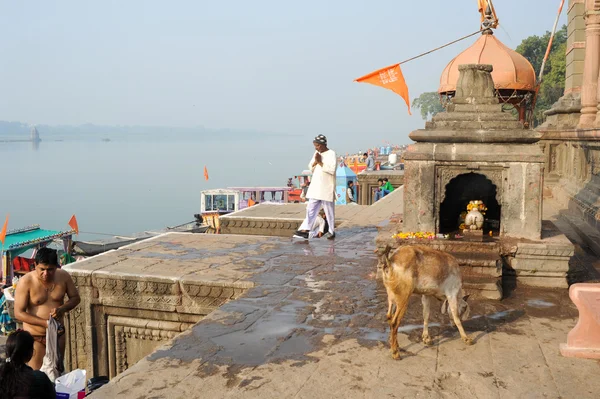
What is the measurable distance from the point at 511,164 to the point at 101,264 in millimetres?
5204

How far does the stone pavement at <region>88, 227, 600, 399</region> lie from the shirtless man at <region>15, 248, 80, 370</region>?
1.16m

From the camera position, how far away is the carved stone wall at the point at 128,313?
6828 millimetres

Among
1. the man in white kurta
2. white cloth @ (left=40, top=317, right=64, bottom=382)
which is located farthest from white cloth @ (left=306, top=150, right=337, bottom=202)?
white cloth @ (left=40, top=317, right=64, bottom=382)

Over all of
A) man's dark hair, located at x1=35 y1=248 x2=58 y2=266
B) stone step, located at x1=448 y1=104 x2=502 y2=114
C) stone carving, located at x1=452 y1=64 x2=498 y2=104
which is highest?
stone carving, located at x1=452 y1=64 x2=498 y2=104

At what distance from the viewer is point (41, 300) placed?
5.20 meters

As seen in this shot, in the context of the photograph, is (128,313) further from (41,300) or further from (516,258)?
(516,258)

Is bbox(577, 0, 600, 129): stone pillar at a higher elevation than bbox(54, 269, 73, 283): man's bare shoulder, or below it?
higher

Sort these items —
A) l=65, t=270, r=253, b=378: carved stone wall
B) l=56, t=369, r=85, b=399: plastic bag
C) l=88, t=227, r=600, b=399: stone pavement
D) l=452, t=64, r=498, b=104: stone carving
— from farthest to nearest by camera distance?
l=452, t=64, r=498, b=104: stone carving → l=65, t=270, r=253, b=378: carved stone wall → l=56, t=369, r=85, b=399: plastic bag → l=88, t=227, r=600, b=399: stone pavement

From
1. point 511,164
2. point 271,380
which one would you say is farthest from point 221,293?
point 511,164

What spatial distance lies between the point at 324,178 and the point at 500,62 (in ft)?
24.2

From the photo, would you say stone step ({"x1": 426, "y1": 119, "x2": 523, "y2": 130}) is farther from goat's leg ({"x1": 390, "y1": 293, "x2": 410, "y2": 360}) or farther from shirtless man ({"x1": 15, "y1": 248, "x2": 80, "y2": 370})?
shirtless man ({"x1": 15, "y1": 248, "x2": 80, "y2": 370})

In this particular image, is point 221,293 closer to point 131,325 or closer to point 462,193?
point 131,325

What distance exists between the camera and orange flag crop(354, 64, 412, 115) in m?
11.2

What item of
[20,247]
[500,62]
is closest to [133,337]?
[500,62]
